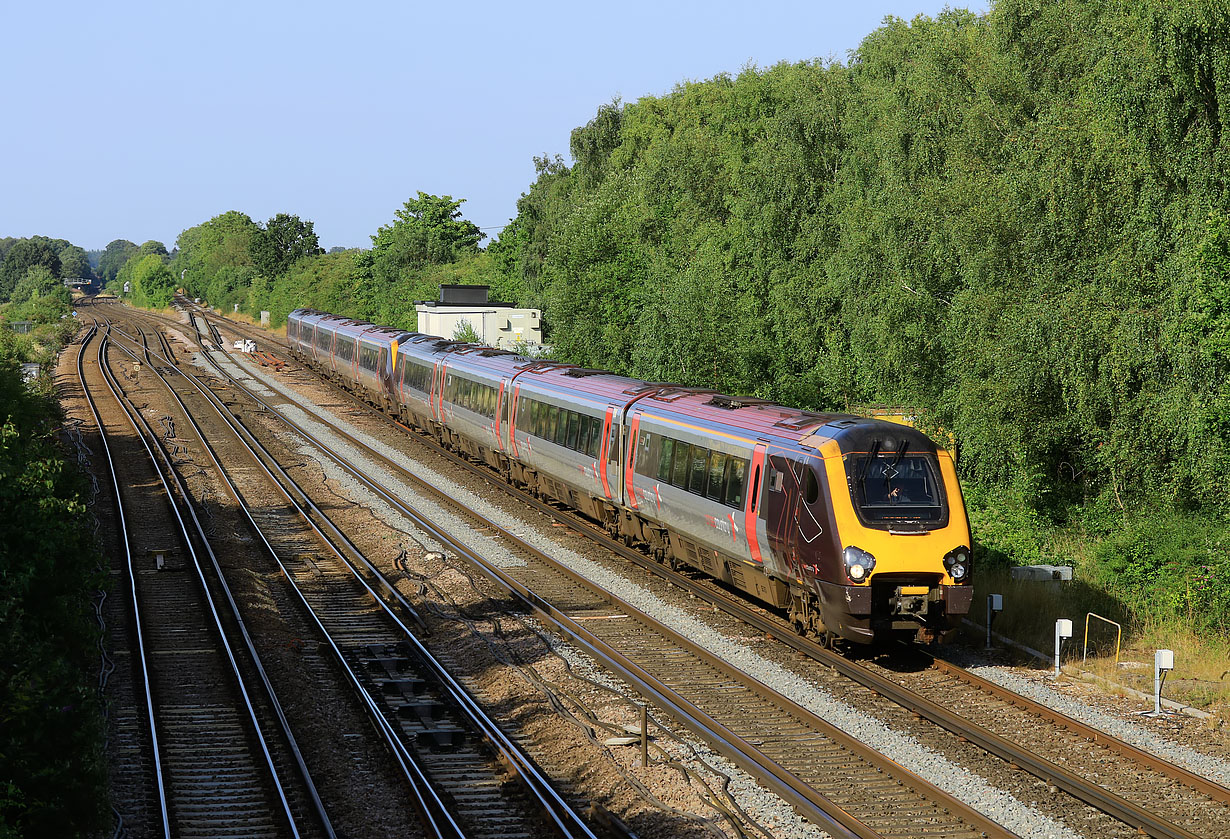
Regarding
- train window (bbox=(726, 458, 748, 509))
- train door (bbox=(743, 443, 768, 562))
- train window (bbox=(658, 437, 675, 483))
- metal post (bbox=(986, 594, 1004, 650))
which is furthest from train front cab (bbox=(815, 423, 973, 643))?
train window (bbox=(658, 437, 675, 483))

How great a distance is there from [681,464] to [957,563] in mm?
5831

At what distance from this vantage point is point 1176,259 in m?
19.7

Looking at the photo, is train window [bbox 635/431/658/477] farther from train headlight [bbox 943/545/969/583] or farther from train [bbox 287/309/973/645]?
train headlight [bbox 943/545/969/583]

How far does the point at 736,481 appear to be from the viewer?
17375 mm

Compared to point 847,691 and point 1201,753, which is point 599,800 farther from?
point 1201,753

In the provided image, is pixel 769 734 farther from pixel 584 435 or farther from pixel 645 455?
pixel 584 435

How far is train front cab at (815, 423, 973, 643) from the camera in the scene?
47.5 ft

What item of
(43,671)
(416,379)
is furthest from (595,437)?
(416,379)

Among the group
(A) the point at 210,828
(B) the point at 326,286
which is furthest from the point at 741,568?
(B) the point at 326,286

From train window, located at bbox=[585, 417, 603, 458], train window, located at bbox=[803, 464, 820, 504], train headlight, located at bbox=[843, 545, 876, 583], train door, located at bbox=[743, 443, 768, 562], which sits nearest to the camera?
train headlight, located at bbox=[843, 545, 876, 583]

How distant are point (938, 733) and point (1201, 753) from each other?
267cm

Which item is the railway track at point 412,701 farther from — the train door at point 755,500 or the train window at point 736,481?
the train window at point 736,481

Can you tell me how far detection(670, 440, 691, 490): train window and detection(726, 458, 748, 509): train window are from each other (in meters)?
1.61

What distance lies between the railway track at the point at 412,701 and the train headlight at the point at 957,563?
584 centimetres
